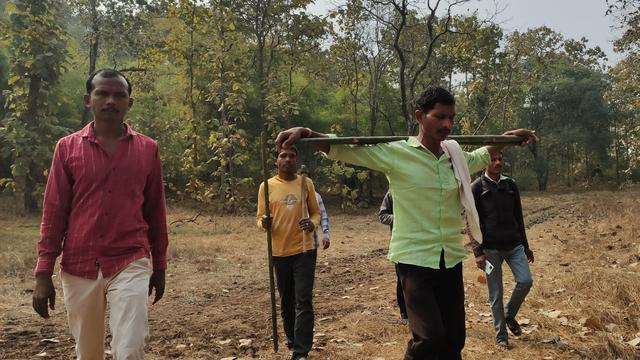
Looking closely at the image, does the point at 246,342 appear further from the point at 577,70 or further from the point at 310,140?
the point at 577,70

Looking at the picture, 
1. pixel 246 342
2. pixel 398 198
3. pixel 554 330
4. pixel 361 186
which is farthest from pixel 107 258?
pixel 361 186

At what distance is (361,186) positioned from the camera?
25.0 m

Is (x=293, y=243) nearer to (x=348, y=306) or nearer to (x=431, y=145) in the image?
(x=431, y=145)

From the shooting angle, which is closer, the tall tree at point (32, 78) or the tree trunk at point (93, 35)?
the tall tree at point (32, 78)

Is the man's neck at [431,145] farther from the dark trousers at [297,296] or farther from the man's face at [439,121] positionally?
the dark trousers at [297,296]

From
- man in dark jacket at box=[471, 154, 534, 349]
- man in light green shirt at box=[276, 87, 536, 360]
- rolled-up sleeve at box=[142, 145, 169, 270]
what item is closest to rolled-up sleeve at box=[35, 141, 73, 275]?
rolled-up sleeve at box=[142, 145, 169, 270]

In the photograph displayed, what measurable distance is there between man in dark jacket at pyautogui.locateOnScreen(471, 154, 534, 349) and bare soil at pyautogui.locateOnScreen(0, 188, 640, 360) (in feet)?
1.09

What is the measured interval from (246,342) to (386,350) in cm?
142

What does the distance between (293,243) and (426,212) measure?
1.78 meters

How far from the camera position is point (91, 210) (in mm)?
2973

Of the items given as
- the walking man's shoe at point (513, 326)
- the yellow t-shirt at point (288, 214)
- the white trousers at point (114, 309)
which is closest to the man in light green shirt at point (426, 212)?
the white trousers at point (114, 309)

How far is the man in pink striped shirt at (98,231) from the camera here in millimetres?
2930

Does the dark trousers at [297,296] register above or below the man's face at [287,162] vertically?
below

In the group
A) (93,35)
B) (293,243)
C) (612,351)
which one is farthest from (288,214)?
(93,35)
